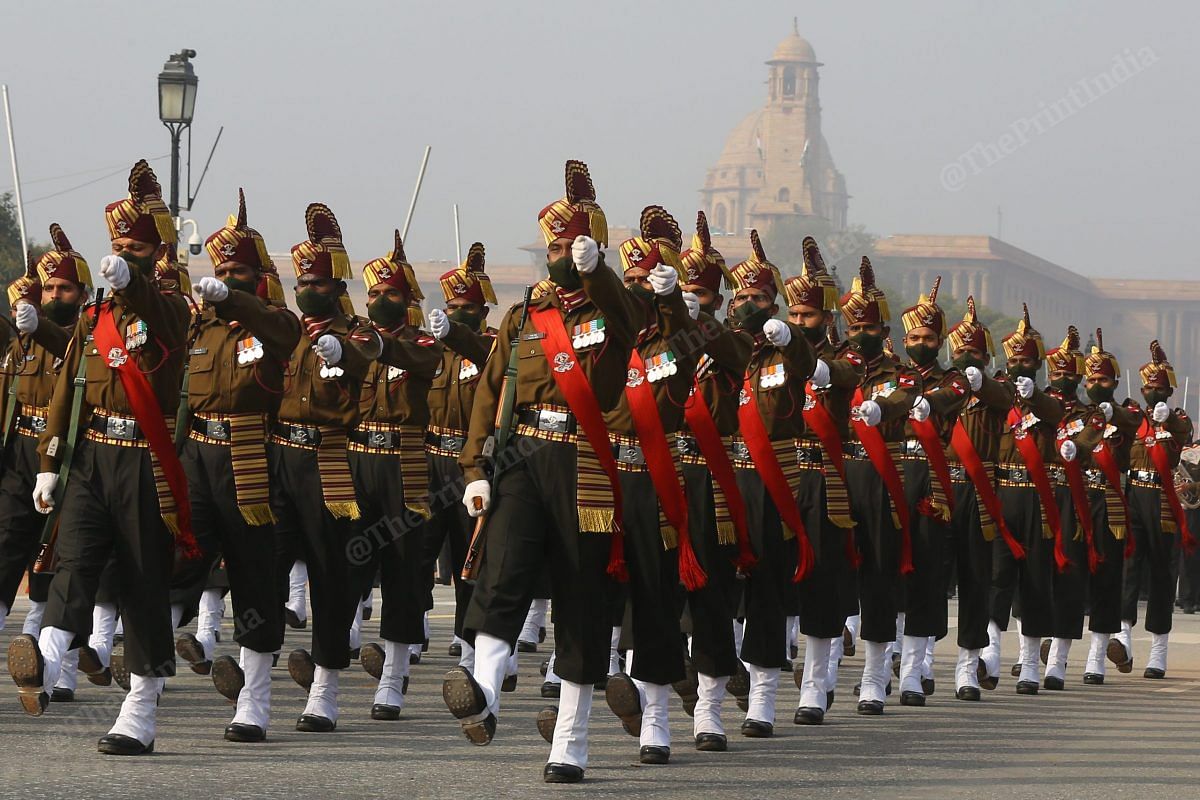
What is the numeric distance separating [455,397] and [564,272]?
A: 216 inches

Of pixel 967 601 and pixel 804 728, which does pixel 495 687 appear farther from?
pixel 967 601

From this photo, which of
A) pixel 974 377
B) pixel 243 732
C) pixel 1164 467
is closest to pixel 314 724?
pixel 243 732

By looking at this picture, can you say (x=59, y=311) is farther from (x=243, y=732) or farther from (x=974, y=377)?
(x=974, y=377)

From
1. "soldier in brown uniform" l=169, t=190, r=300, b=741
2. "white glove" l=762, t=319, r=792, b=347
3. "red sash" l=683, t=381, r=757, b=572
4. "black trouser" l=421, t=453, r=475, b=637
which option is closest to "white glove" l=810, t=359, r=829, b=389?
"white glove" l=762, t=319, r=792, b=347

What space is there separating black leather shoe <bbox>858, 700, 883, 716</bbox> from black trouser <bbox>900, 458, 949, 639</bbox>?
75 cm

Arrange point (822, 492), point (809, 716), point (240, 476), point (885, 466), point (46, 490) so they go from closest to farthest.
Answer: point (46, 490)
point (240, 476)
point (809, 716)
point (822, 492)
point (885, 466)

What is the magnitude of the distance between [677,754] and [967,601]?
3.98 metres

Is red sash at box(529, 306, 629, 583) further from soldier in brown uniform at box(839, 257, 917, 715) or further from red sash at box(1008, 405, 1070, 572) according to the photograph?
red sash at box(1008, 405, 1070, 572)

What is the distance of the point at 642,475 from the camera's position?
Result: 8906mm

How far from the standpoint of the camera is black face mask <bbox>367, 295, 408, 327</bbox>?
11.6m

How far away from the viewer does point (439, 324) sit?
1222cm

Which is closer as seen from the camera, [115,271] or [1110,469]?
[115,271]

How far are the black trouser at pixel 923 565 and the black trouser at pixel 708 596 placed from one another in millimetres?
2661

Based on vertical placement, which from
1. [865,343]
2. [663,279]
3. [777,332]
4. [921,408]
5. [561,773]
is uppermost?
[663,279]
